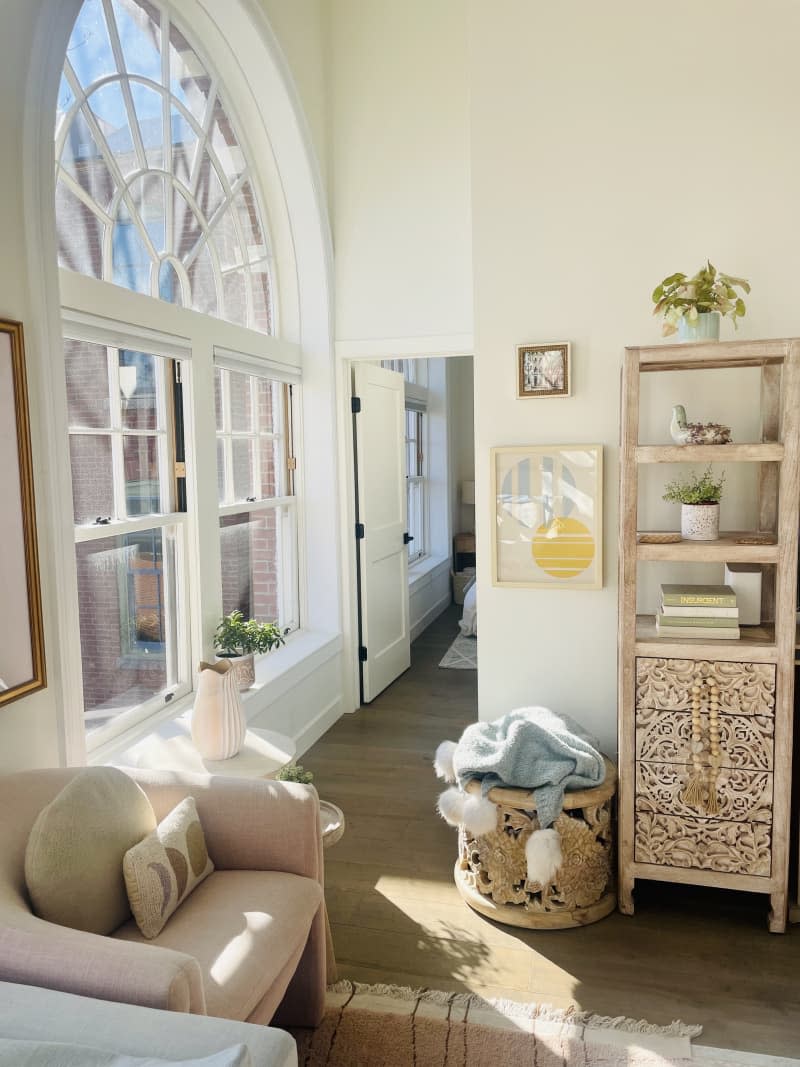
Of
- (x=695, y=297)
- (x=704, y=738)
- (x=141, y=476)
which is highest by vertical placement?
(x=695, y=297)

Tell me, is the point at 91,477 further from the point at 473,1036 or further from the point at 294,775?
the point at 473,1036

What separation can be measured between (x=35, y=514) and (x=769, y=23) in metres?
2.93

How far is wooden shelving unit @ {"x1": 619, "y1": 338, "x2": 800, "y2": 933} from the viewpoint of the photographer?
8.24 ft

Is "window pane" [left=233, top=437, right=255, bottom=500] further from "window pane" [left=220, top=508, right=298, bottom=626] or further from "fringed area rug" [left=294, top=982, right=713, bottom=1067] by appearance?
"fringed area rug" [left=294, top=982, right=713, bottom=1067]

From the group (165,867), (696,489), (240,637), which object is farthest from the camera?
(240,637)

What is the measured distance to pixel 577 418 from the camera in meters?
3.11

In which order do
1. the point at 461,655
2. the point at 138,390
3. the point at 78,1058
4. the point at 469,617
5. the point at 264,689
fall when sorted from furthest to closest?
the point at 469,617, the point at 461,655, the point at 264,689, the point at 138,390, the point at 78,1058

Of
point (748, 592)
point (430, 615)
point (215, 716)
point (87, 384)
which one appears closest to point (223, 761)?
point (215, 716)

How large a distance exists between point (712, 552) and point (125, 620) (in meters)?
2.11

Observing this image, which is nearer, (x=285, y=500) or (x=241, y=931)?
(x=241, y=931)

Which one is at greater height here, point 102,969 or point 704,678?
point 704,678

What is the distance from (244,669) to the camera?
3.52 metres

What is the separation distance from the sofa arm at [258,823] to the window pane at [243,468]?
6.46ft

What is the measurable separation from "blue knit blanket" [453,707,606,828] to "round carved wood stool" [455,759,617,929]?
4 centimetres
